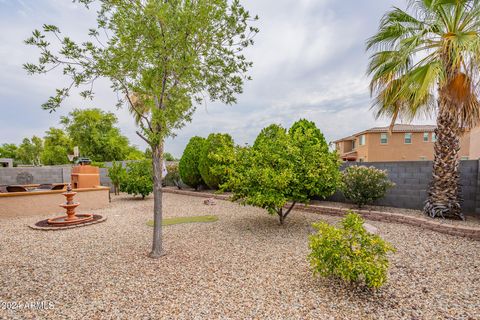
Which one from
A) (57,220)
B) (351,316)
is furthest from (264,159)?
(57,220)

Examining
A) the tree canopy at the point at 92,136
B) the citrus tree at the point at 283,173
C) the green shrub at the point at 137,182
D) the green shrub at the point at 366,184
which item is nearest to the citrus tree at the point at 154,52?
the citrus tree at the point at 283,173

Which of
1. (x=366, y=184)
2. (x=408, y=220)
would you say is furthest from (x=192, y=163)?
(x=408, y=220)

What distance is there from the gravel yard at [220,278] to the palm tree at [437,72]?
1.72 m

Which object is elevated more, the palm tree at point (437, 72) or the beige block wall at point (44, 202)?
the palm tree at point (437, 72)

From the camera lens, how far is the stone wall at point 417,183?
6.35m

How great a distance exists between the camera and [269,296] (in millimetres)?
3059

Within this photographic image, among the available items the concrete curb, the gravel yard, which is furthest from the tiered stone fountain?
the concrete curb

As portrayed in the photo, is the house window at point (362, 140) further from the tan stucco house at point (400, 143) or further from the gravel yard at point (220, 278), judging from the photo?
the gravel yard at point (220, 278)

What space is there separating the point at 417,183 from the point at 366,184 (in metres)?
1.51

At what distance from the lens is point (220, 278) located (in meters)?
3.55

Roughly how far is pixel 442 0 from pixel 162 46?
6.24m

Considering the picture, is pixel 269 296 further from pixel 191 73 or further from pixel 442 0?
pixel 442 0

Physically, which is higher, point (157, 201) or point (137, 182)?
point (157, 201)

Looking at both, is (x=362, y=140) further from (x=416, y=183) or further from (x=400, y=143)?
(x=416, y=183)
